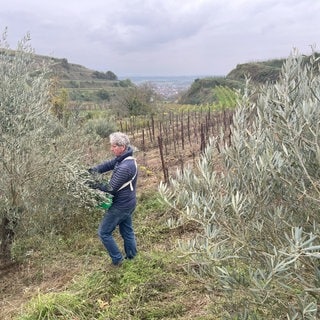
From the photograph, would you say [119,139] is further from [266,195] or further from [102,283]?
[266,195]

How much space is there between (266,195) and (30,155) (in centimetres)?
448

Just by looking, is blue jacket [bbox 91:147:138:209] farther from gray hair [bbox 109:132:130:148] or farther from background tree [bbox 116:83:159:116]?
background tree [bbox 116:83:159:116]

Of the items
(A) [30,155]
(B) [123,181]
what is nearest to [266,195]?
(B) [123,181]

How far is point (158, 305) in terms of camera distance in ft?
16.6

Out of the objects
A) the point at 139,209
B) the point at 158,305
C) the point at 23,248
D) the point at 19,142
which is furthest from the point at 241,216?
the point at 139,209

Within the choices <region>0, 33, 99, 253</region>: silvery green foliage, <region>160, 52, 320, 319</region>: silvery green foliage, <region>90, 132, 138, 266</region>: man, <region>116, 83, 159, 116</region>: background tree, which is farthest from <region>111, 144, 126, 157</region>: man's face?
<region>116, 83, 159, 116</region>: background tree

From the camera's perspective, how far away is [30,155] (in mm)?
6191

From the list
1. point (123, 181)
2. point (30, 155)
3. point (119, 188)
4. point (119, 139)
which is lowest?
point (119, 188)

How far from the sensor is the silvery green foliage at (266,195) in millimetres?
2451

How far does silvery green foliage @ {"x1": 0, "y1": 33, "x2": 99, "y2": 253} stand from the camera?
577 cm

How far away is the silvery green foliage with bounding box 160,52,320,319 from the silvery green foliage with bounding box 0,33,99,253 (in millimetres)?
3506

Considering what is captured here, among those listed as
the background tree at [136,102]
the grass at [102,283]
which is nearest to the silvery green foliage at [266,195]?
the grass at [102,283]

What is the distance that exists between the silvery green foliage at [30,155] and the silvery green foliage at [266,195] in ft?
11.5

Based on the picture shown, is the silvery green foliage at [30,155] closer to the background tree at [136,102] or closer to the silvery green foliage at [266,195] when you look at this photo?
Result: the silvery green foliage at [266,195]
